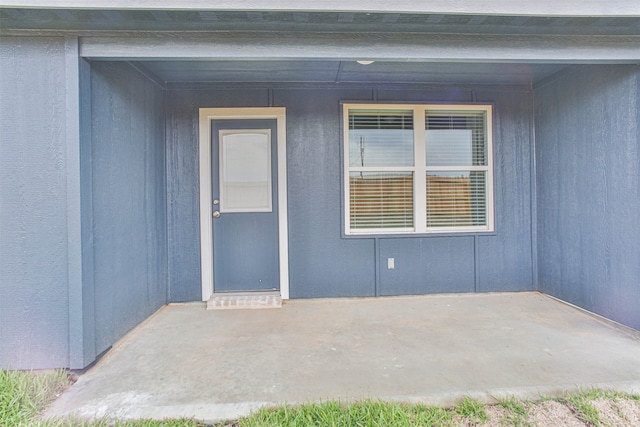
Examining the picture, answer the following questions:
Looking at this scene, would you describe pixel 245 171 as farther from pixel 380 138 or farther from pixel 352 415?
pixel 352 415

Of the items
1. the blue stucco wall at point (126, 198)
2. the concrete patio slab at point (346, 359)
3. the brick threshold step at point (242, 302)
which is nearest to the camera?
the concrete patio slab at point (346, 359)

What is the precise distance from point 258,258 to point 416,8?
2.75m

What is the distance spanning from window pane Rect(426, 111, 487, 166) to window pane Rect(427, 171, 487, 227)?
162mm

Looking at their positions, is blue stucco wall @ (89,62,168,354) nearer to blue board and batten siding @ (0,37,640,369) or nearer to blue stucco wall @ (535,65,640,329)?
blue board and batten siding @ (0,37,640,369)

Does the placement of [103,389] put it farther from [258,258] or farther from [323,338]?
[258,258]

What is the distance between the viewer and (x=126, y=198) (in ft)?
8.66

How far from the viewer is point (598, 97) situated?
9.17 feet

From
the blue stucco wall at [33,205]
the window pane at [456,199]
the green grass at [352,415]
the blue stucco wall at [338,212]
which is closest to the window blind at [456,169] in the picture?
the window pane at [456,199]

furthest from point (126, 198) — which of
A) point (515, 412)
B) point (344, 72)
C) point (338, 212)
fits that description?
point (515, 412)

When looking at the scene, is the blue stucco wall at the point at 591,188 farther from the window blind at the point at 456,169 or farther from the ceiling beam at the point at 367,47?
the window blind at the point at 456,169

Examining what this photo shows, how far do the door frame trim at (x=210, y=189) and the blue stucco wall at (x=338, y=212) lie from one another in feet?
0.23

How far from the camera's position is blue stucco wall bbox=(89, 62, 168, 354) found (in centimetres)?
227

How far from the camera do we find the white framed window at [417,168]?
355 cm

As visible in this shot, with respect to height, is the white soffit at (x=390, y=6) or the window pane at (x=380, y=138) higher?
the white soffit at (x=390, y=6)
